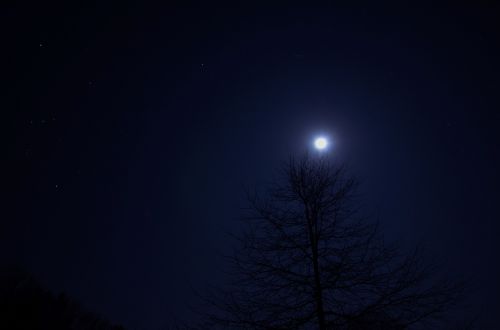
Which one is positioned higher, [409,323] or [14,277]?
[14,277]

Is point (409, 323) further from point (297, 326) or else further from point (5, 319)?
point (5, 319)

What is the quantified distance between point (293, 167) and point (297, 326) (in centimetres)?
275

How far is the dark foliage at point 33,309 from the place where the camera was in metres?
25.1

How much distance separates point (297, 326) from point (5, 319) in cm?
2965

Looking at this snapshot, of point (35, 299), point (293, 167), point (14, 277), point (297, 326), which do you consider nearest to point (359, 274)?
point (297, 326)

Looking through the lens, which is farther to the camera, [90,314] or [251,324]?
[90,314]

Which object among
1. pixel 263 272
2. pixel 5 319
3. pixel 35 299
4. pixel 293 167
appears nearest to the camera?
pixel 263 272

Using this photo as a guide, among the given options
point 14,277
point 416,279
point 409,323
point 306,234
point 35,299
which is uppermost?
point 14,277

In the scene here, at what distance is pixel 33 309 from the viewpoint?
28812 millimetres

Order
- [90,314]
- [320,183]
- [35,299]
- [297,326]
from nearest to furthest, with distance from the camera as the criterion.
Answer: [297,326]
[320,183]
[35,299]
[90,314]

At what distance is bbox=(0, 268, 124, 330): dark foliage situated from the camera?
2511 cm

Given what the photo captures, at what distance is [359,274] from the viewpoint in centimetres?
427

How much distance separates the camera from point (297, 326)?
418 centimetres

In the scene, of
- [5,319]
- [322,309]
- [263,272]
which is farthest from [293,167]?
[5,319]
